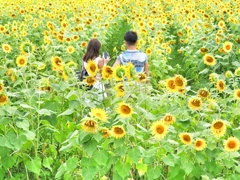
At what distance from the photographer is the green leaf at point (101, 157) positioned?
2.86 metres

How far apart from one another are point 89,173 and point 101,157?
138 millimetres

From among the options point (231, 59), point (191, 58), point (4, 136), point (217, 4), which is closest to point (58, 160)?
point (4, 136)

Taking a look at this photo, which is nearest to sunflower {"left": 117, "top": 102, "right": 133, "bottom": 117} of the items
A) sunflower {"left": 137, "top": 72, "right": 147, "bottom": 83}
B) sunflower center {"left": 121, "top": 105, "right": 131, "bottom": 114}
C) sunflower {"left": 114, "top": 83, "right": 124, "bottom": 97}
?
sunflower center {"left": 121, "top": 105, "right": 131, "bottom": 114}

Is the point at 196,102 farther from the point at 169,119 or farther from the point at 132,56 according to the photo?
the point at 132,56

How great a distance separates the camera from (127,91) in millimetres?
3395

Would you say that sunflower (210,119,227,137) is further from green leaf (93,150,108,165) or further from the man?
the man

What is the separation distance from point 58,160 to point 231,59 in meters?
3.10

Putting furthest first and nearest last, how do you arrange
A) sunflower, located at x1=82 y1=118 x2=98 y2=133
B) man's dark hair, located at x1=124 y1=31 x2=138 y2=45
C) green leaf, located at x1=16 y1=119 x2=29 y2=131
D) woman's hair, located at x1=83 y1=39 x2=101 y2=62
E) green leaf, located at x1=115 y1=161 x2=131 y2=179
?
woman's hair, located at x1=83 y1=39 x2=101 y2=62 → man's dark hair, located at x1=124 y1=31 x2=138 y2=45 → green leaf, located at x1=16 y1=119 x2=29 y2=131 → green leaf, located at x1=115 y1=161 x2=131 y2=179 → sunflower, located at x1=82 y1=118 x2=98 y2=133

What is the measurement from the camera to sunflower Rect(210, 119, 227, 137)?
2.87m

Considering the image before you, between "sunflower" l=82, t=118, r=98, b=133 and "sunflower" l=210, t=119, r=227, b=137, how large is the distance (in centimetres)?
72

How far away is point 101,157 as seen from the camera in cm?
287

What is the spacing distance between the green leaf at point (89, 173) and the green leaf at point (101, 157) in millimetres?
94

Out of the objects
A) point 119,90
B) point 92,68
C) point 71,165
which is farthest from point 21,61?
point 71,165

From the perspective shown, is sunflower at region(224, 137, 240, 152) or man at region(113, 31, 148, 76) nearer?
sunflower at region(224, 137, 240, 152)
